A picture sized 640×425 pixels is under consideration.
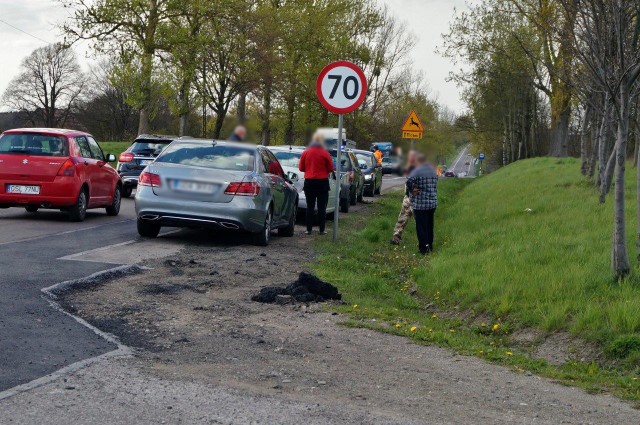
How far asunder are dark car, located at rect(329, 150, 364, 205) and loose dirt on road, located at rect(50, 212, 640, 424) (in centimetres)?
1671

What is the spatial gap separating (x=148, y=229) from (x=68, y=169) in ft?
11.0

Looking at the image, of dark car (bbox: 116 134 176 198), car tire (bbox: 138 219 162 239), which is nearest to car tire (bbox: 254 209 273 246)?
car tire (bbox: 138 219 162 239)

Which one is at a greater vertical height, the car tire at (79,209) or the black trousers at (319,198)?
the black trousers at (319,198)

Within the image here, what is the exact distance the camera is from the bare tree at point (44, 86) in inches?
3772

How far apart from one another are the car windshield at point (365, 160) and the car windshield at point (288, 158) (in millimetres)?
13651

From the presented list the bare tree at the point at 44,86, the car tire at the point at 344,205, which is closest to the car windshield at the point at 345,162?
the car tire at the point at 344,205

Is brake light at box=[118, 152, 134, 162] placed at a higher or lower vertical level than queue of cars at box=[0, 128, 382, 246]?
higher

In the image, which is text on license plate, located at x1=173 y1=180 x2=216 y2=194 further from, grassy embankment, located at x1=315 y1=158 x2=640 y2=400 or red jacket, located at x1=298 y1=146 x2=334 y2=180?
red jacket, located at x1=298 y1=146 x2=334 y2=180

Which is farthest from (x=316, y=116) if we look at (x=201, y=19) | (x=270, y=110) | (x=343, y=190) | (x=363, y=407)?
(x=363, y=407)

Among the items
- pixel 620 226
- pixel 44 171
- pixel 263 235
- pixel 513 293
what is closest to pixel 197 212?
pixel 263 235

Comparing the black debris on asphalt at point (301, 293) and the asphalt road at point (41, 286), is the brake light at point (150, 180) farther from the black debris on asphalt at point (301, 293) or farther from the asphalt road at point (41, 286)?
the black debris on asphalt at point (301, 293)

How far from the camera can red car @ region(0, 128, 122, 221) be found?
1767cm

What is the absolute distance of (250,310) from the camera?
8.94m

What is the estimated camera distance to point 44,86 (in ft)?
320
